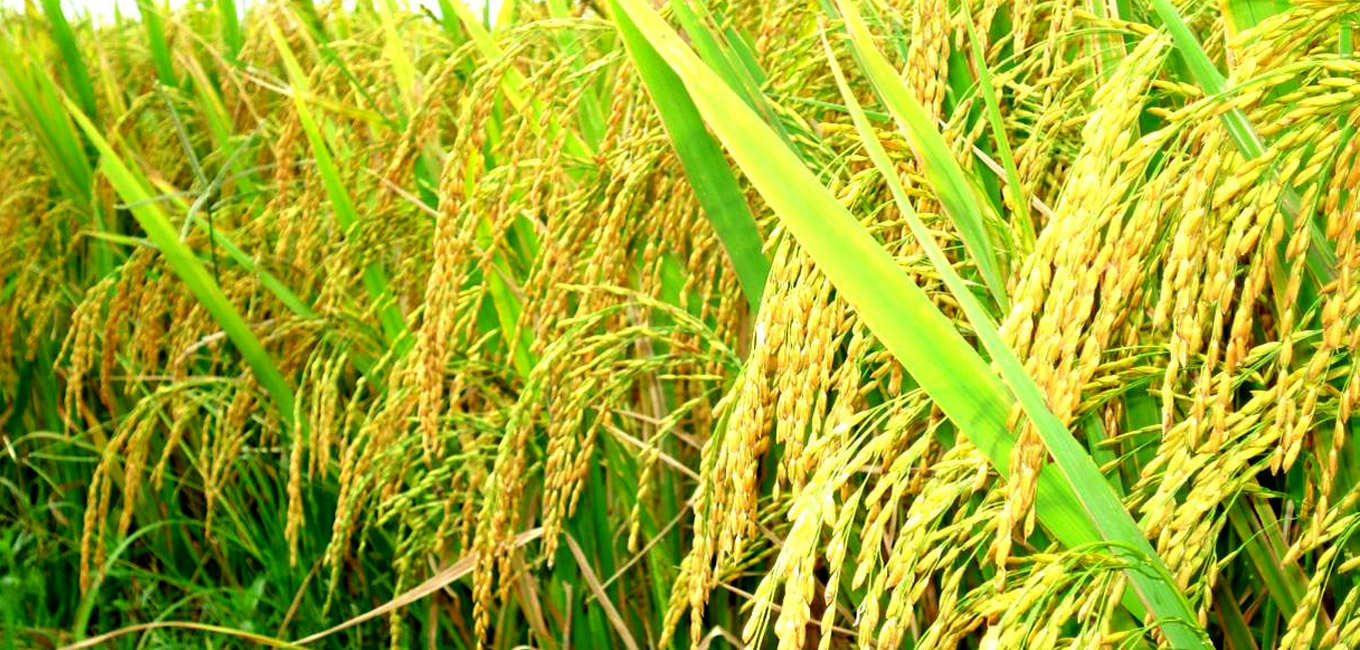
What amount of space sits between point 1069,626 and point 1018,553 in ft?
1.01

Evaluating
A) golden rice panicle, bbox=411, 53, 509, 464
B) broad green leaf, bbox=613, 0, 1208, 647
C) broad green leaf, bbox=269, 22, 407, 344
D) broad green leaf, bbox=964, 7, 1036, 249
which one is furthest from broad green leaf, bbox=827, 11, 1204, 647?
broad green leaf, bbox=269, 22, 407, 344

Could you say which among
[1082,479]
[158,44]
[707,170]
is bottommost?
[1082,479]

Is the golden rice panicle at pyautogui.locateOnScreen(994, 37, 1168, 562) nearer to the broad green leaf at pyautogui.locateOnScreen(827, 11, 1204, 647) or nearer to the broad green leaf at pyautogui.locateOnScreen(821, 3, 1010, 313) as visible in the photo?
the broad green leaf at pyautogui.locateOnScreen(827, 11, 1204, 647)

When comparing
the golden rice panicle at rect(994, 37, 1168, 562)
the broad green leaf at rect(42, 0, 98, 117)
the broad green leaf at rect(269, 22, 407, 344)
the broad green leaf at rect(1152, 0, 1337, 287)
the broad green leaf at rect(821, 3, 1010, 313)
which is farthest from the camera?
the broad green leaf at rect(42, 0, 98, 117)

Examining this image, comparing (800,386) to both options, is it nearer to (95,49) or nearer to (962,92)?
(962,92)

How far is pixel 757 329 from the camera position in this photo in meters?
1.12

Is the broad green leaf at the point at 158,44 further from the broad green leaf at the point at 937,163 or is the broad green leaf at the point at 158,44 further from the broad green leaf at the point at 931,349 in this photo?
the broad green leaf at the point at 931,349

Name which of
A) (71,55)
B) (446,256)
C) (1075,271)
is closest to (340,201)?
(446,256)

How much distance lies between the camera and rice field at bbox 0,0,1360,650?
100 centimetres

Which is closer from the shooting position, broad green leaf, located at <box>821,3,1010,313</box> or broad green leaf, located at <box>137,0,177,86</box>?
broad green leaf, located at <box>821,3,1010,313</box>

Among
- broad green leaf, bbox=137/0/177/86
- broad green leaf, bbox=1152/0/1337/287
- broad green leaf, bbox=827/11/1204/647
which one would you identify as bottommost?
broad green leaf, bbox=827/11/1204/647

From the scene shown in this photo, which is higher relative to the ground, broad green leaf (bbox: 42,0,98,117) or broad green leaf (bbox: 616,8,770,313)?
broad green leaf (bbox: 42,0,98,117)

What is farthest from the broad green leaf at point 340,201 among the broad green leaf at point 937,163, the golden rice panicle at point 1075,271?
the golden rice panicle at point 1075,271

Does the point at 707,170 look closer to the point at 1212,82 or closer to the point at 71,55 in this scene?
the point at 1212,82
